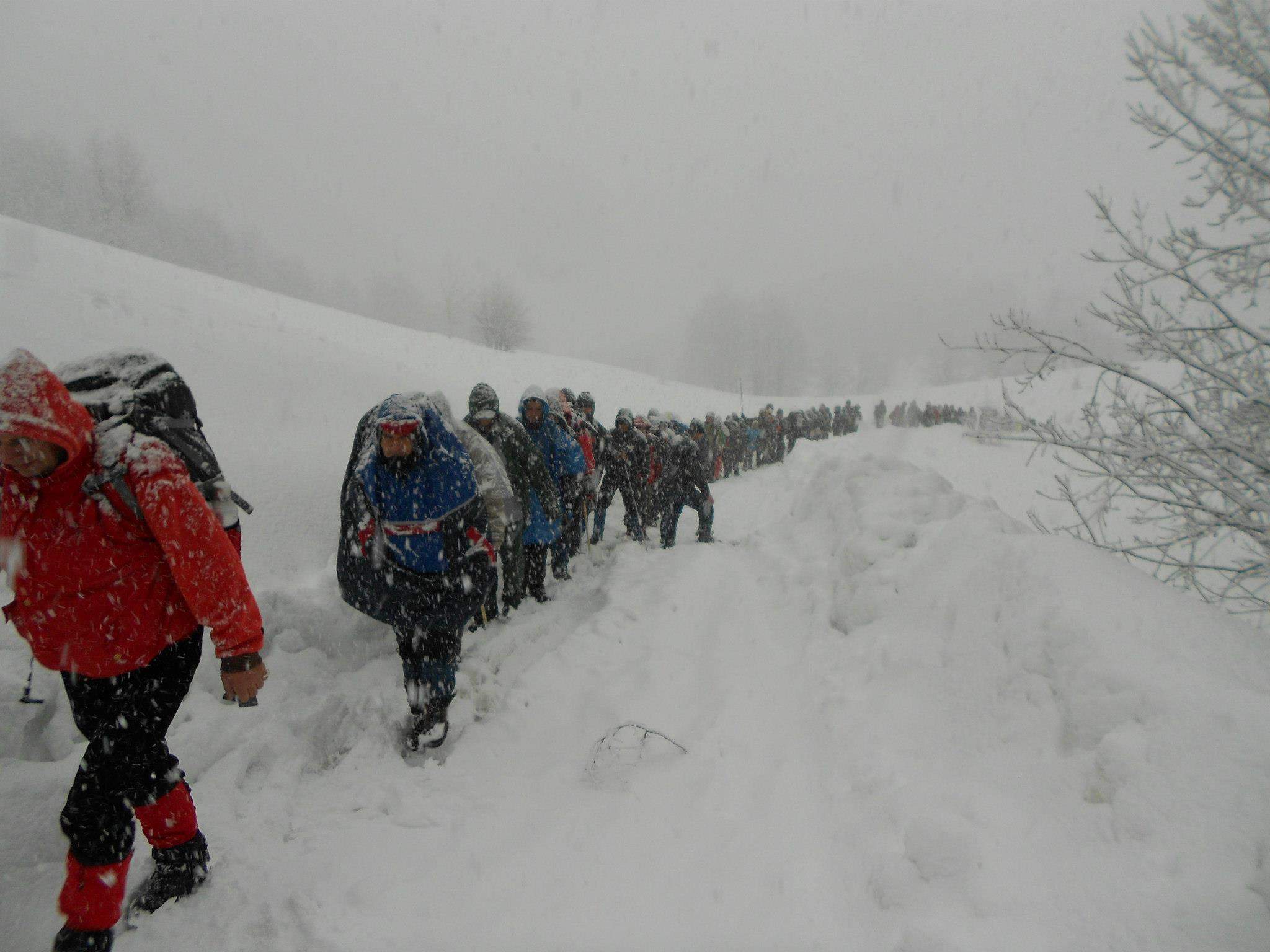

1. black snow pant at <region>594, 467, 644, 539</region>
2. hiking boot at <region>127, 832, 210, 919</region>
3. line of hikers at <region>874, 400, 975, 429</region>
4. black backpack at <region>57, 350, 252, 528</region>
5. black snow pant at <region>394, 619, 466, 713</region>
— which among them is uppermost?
black backpack at <region>57, 350, 252, 528</region>

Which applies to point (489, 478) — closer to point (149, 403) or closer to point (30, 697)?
point (149, 403)

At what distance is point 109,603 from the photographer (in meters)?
1.93

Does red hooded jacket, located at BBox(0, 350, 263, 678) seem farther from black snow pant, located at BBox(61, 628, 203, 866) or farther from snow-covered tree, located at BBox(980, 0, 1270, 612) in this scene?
snow-covered tree, located at BBox(980, 0, 1270, 612)

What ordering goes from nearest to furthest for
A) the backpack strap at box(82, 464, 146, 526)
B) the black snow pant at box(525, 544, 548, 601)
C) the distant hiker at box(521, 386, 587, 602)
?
1. the backpack strap at box(82, 464, 146, 526)
2. the distant hiker at box(521, 386, 587, 602)
3. the black snow pant at box(525, 544, 548, 601)

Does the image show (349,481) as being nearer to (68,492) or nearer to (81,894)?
(68,492)

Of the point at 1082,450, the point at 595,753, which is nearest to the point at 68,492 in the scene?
the point at 595,753

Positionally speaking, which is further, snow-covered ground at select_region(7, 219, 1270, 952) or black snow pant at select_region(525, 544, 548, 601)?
black snow pant at select_region(525, 544, 548, 601)

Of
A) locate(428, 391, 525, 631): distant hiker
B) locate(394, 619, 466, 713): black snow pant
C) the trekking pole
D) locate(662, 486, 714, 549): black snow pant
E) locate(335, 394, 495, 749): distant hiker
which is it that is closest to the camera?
the trekking pole

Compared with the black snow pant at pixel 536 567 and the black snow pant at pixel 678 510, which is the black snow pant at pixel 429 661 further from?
the black snow pant at pixel 678 510

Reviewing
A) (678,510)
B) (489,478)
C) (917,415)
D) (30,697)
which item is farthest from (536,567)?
(917,415)

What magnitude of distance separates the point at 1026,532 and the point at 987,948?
10.6ft

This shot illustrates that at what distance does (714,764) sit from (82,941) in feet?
8.49

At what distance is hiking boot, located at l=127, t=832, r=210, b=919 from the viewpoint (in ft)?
7.06

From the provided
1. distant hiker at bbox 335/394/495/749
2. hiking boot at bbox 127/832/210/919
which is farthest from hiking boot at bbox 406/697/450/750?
A: hiking boot at bbox 127/832/210/919
